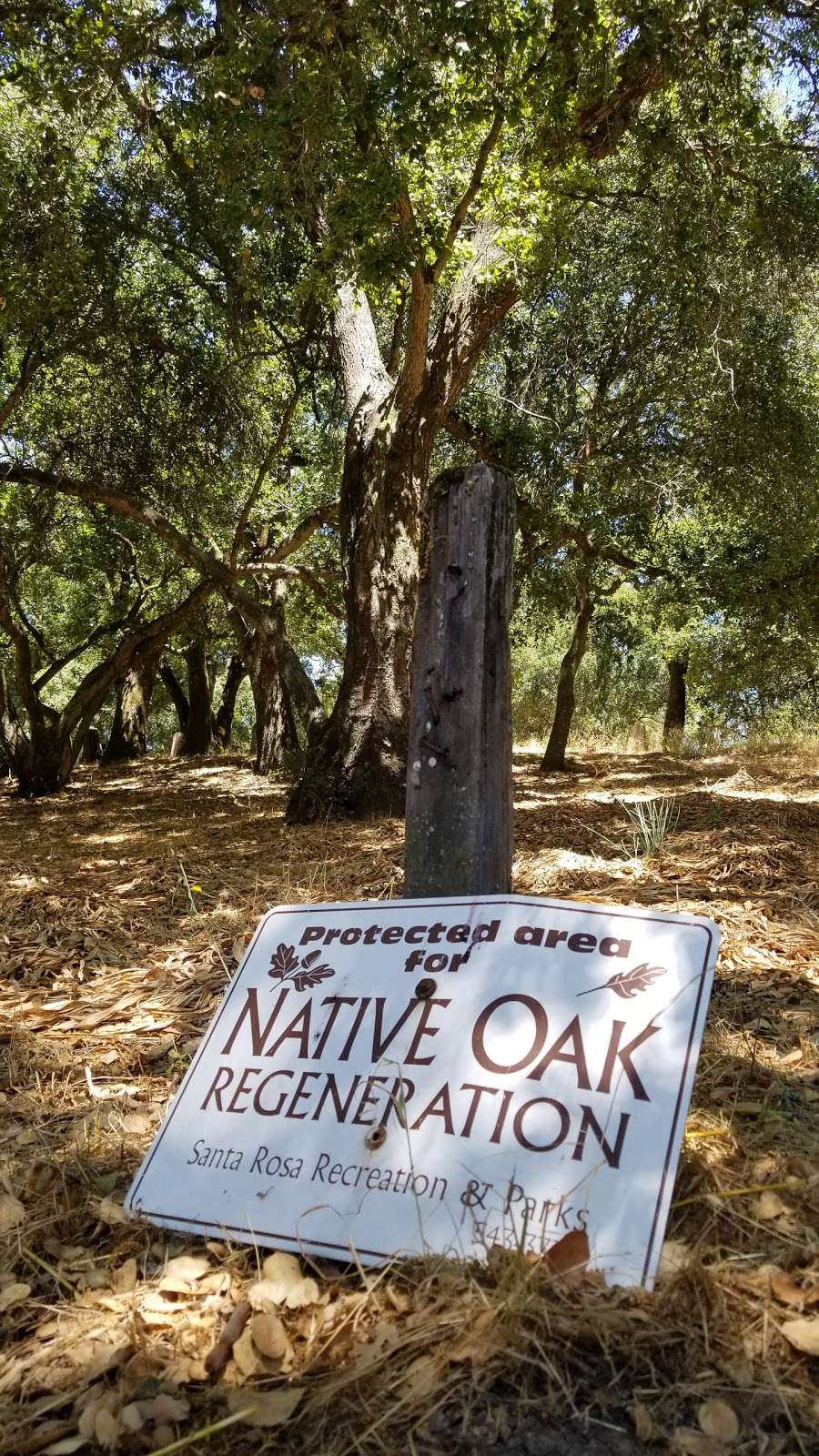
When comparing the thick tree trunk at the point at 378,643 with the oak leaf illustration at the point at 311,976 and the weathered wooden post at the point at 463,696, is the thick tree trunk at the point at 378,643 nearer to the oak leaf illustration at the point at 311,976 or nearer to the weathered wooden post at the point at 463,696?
the weathered wooden post at the point at 463,696

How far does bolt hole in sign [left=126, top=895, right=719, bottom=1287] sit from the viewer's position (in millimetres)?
1719

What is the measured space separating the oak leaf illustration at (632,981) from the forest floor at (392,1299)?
39cm

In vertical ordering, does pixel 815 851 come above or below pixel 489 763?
below

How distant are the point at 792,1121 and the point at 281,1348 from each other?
4.10ft

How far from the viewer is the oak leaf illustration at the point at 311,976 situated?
2.26 m

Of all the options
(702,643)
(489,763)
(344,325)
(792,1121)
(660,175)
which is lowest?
(792,1121)

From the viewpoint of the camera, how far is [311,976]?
2.28 metres

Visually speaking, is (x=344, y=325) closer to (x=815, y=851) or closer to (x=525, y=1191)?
(x=815, y=851)

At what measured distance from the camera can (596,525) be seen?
33.3 feet

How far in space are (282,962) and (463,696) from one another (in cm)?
89

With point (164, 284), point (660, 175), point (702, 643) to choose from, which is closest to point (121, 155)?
point (164, 284)

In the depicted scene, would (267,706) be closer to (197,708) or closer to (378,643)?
(378,643)

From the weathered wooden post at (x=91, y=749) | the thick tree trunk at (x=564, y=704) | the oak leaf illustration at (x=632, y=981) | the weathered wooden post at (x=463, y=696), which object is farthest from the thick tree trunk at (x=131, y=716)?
the oak leaf illustration at (x=632, y=981)

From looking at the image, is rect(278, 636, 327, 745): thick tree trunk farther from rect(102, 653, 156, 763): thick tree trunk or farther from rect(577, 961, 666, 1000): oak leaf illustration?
rect(102, 653, 156, 763): thick tree trunk
